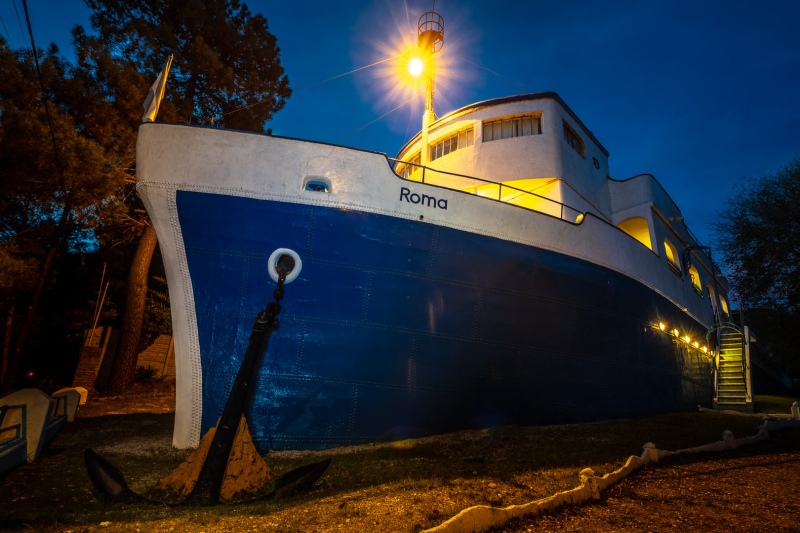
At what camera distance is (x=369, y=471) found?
489cm

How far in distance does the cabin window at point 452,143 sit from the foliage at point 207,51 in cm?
698

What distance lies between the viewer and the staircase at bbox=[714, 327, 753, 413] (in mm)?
12562

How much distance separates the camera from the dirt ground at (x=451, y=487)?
3658 mm

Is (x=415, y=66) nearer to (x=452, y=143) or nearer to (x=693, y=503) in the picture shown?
(x=452, y=143)

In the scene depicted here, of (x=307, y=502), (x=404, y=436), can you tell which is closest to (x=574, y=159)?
(x=404, y=436)

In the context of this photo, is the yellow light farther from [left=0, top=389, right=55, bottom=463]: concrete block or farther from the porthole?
[left=0, top=389, right=55, bottom=463]: concrete block

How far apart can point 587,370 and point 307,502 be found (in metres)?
5.35

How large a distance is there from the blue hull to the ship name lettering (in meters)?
0.36

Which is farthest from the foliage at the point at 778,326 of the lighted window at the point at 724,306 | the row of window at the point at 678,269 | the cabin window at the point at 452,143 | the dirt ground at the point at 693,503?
the cabin window at the point at 452,143

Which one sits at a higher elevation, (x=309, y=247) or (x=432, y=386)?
(x=309, y=247)

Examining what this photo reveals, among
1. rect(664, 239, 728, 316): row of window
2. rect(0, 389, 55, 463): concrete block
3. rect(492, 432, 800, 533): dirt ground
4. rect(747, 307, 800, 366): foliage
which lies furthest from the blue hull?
rect(747, 307, 800, 366): foliage

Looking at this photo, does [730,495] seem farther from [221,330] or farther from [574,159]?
[574,159]

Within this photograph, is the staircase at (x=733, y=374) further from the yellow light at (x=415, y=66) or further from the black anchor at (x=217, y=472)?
the black anchor at (x=217, y=472)

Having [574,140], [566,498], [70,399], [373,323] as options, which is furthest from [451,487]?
[574,140]
